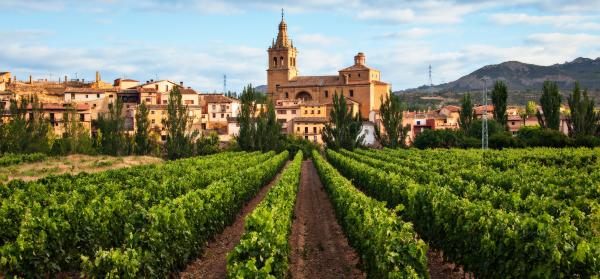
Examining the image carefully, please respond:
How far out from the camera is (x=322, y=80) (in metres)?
116

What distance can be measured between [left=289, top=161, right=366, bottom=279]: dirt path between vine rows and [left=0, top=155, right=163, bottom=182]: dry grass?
771 inches

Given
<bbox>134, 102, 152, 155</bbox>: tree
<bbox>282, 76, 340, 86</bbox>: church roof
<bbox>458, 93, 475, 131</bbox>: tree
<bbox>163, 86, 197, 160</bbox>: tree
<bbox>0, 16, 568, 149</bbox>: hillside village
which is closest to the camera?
<bbox>163, 86, 197, 160</bbox>: tree

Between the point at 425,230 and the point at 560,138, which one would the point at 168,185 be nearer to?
the point at 425,230

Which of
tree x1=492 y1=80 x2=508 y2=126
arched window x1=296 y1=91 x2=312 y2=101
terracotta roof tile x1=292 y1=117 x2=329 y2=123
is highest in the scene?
arched window x1=296 y1=91 x2=312 y2=101

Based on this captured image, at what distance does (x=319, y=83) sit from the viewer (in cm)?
11506

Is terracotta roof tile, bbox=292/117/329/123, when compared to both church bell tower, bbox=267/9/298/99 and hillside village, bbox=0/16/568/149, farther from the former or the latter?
church bell tower, bbox=267/9/298/99

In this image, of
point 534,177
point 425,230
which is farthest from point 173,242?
point 534,177

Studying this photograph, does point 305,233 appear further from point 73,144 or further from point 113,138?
point 73,144

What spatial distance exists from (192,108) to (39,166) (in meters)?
52.5

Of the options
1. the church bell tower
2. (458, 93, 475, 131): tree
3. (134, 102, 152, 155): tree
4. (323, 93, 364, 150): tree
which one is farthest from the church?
(134, 102, 152, 155): tree

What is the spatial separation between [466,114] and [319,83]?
44741mm

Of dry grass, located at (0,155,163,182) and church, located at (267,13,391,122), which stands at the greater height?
church, located at (267,13,391,122)

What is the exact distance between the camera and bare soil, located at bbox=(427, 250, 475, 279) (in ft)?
44.4

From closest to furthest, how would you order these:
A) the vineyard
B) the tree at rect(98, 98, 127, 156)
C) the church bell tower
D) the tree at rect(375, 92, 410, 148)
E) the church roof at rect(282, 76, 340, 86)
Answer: the vineyard → the tree at rect(98, 98, 127, 156) → the tree at rect(375, 92, 410, 148) → the church roof at rect(282, 76, 340, 86) → the church bell tower
